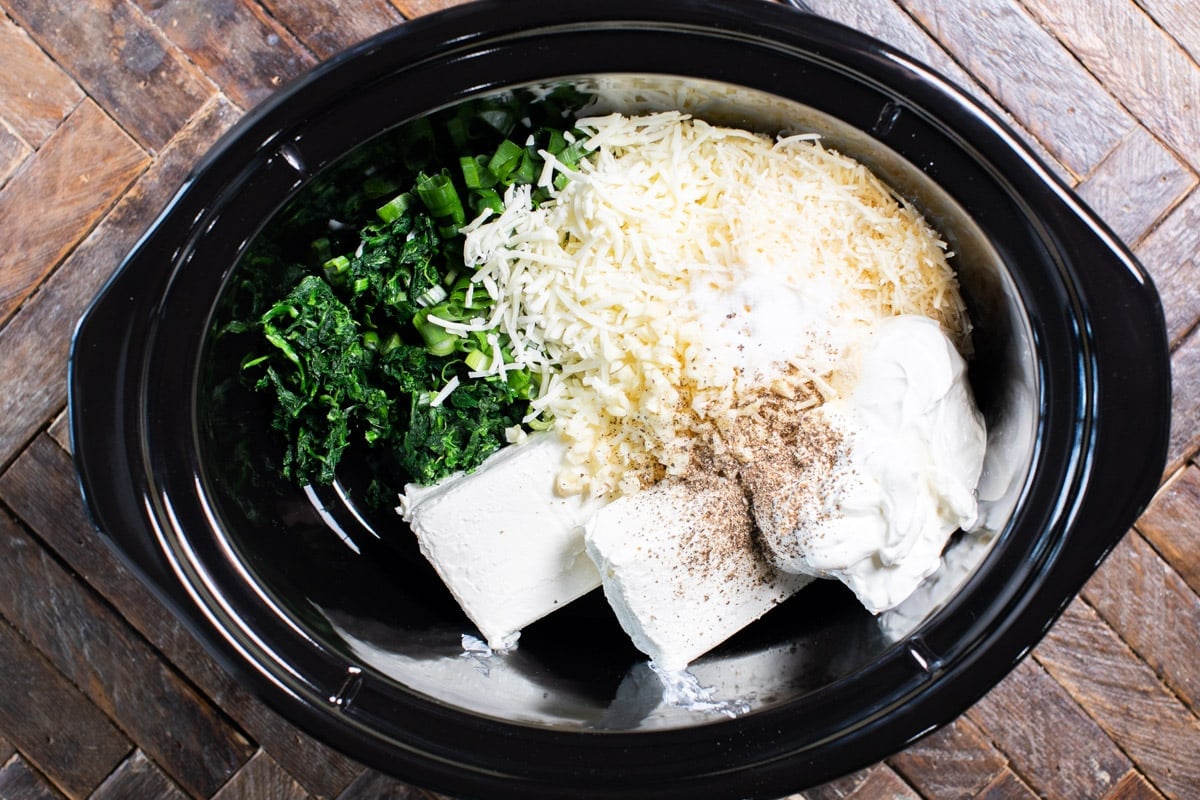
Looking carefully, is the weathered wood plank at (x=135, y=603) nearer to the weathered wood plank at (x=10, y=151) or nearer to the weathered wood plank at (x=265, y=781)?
the weathered wood plank at (x=265, y=781)

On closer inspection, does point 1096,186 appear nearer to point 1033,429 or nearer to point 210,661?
point 1033,429

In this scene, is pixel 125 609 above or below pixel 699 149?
below

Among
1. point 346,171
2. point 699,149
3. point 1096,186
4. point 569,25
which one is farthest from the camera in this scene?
point 1096,186

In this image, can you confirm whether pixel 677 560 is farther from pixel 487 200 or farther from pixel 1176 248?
pixel 1176 248

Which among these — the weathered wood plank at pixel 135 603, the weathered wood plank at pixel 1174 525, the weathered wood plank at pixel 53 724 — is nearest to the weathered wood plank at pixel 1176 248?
the weathered wood plank at pixel 1174 525

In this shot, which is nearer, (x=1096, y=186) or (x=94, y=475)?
(x=94, y=475)

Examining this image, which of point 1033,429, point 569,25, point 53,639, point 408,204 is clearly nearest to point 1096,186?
point 1033,429

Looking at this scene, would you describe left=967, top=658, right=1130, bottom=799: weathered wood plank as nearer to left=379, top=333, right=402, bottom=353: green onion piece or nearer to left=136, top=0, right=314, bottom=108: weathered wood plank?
left=379, top=333, right=402, bottom=353: green onion piece
